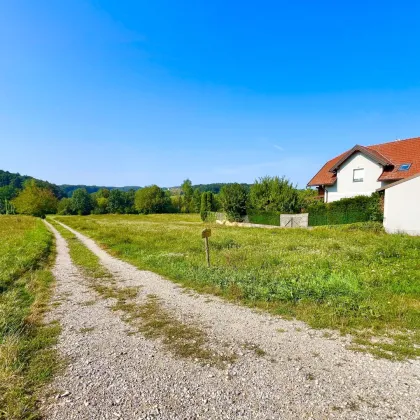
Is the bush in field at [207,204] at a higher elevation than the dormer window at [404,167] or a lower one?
lower

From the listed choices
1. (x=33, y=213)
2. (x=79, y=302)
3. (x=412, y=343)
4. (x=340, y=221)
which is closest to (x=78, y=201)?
(x=33, y=213)

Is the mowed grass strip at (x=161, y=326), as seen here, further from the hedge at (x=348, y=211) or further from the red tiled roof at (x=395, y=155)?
the red tiled roof at (x=395, y=155)

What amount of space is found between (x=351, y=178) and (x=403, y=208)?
11.2 meters

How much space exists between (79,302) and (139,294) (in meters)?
1.65

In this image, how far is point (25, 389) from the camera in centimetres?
365

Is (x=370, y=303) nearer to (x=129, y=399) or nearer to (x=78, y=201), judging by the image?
(x=129, y=399)

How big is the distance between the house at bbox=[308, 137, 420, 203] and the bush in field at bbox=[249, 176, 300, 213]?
4.26 m

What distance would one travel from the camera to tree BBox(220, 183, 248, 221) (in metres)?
37.2

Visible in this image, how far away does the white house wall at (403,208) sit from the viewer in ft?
59.3

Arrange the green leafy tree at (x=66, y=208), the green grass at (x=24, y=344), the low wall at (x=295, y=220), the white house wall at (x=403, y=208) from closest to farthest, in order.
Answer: the green grass at (x=24, y=344), the white house wall at (x=403, y=208), the low wall at (x=295, y=220), the green leafy tree at (x=66, y=208)

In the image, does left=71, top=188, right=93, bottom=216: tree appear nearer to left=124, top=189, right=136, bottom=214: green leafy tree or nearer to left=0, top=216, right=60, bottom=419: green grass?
left=124, top=189, right=136, bottom=214: green leafy tree

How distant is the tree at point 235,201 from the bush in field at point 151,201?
61560 mm

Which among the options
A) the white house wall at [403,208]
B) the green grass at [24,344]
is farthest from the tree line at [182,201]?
the green grass at [24,344]

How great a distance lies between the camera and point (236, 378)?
3863mm
